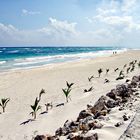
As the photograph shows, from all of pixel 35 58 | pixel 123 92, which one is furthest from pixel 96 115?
pixel 35 58

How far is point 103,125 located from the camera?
610 centimetres

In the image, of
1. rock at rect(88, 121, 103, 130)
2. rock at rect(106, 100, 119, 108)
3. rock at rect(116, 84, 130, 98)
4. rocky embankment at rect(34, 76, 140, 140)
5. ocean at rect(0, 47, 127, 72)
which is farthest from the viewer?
ocean at rect(0, 47, 127, 72)

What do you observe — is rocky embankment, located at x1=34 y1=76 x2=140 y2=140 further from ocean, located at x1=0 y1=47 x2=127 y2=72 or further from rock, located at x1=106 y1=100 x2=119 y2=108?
ocean, located at x1=0 y1=47 x2=127 y2=72

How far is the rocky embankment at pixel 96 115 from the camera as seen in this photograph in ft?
19.6

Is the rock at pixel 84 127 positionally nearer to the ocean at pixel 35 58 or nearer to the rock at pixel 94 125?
the rock at pixel 94 125

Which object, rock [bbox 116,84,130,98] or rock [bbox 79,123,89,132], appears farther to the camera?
rock [bbox 116,84,130,98]

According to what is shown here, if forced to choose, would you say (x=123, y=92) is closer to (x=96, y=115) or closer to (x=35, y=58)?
(x=96, y=115)

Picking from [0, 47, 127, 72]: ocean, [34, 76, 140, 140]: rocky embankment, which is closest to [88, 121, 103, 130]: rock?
[34, 76, 140, 140]: rocky embankment

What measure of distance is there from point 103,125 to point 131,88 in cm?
368

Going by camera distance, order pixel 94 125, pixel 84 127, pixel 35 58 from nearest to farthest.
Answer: pixel 94 125 < pixel 84 127 < pixel 35 58

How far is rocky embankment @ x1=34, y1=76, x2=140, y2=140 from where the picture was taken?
5.98 m

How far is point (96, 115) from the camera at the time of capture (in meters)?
7.43

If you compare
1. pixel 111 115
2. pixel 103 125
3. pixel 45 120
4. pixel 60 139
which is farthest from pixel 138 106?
pixel 45 120

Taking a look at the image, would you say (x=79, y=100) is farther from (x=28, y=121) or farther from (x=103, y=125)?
(x=103, y=125)
